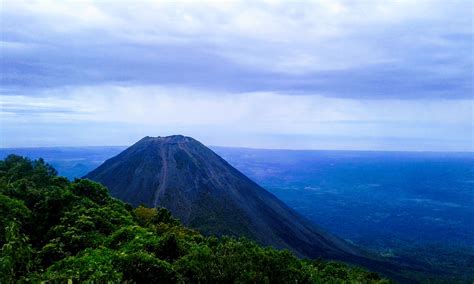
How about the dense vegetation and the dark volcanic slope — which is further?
the dark volcanic slope

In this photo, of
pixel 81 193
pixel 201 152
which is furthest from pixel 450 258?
pixel 81 193

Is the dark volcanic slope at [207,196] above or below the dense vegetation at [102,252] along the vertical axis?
below

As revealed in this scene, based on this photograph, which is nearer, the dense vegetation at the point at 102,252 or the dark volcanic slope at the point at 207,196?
the dense vegetation at the point at 102,252

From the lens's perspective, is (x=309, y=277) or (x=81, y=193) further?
(x=81, y=193)

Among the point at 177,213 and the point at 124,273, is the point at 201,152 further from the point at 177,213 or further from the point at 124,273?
the point at 124,273

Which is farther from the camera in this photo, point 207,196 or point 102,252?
point 207,196
